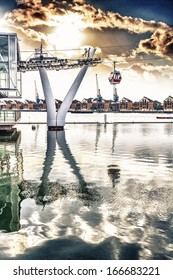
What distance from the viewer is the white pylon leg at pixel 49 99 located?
52.8 m

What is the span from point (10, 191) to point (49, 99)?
4109 cm

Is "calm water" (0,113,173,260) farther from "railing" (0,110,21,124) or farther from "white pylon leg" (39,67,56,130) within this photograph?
"white pylon leg" (39,67,56,130)

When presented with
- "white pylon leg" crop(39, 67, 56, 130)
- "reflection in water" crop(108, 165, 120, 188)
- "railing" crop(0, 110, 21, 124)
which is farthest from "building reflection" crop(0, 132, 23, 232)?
"white pylon leg" crop(39, 67, 56, 130)

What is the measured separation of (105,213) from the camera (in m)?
11.1

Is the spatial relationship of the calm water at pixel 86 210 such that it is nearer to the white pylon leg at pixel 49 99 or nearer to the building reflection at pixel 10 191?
the building reflection at pixel 10 191

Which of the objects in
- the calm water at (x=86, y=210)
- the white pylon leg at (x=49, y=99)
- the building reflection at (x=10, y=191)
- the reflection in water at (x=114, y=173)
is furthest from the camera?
the white pylon leg at (x=49, y=99)

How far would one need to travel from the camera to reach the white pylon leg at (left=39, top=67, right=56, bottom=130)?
52750 millimetres

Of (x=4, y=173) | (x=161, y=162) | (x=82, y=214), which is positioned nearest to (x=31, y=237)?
(x=82, y=214)

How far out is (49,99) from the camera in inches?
2127

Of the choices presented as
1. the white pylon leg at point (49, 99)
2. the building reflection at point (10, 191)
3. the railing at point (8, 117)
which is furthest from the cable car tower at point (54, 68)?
the building reflection at point (10, 191)

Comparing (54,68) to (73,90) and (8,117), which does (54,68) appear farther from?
(8,117)

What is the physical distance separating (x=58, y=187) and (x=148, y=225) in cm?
567

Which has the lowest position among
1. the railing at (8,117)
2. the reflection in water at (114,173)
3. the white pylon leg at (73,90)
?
the reflection in water at (114,173)

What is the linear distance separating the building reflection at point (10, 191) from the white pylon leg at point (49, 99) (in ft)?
97.2
